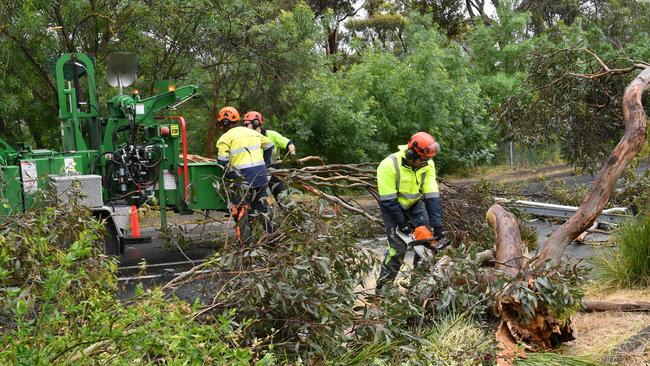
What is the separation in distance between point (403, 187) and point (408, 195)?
92 mm

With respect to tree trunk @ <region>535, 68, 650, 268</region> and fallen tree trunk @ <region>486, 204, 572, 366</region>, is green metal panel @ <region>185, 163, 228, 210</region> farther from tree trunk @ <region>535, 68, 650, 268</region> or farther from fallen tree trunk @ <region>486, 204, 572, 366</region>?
fallen tree trunk @ <region>486, 204, 572, 366</region>

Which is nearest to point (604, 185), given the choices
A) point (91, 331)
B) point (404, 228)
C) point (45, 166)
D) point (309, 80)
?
point (404, 228)

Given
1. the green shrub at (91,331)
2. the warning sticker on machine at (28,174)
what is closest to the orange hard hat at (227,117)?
the warning sticker on machine at (28,174)

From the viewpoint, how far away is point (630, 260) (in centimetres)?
706

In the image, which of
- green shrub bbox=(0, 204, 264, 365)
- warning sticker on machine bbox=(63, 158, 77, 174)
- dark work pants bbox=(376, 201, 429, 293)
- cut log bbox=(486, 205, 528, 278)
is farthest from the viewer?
warning sticker on machine bbox=(63, 158, 77, 174)

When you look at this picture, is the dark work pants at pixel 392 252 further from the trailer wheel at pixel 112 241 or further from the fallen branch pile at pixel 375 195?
the trailer wheel at pixel 112 241

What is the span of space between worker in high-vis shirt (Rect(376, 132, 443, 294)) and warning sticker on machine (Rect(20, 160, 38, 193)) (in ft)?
13.7

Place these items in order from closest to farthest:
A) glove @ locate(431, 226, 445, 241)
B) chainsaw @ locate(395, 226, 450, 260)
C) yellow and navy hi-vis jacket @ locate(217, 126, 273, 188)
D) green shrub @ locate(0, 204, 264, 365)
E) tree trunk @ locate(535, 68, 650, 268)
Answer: green shrub @ locate(0, 204, 264, 365) < chainsaw @ locate(395, 226, 450, 260) < tree trunk @ locate(535, 68, 650, 268) < glove @ locate(431, 226, 445, 241) < yellow and navy hi-vis jacket @ locate(217, 126, 273, 188)

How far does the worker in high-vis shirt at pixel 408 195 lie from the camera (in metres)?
6.98

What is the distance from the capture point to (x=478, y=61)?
80.1 feet

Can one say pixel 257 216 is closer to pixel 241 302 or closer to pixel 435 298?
pixel 241 302

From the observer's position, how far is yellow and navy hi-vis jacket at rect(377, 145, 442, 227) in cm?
711

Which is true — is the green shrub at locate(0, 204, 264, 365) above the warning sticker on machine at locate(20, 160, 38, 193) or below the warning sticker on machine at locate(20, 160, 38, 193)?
below

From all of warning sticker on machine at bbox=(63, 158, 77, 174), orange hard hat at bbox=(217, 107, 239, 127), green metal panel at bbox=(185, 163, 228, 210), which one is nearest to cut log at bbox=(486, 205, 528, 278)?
orange hard hat at bbox=(217, 107, 239, 127)
